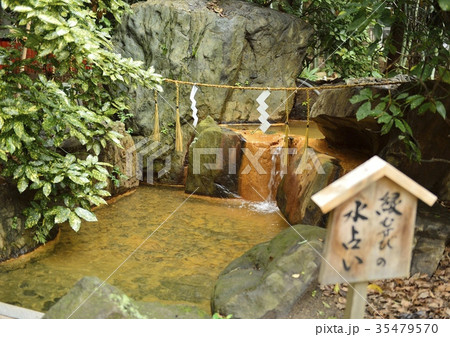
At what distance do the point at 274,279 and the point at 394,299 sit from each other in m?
1.09

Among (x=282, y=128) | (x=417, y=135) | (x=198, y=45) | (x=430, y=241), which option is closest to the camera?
(x=430, y=241)

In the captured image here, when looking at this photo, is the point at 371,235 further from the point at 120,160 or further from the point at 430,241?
the point at 120,160

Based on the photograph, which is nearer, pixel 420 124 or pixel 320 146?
pixel 420 124

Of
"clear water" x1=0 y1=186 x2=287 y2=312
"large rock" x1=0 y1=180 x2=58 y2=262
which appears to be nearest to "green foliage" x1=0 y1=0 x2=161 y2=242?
"large rock" x1=0 y1=180 x2=58 y2=262

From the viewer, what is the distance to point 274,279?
12.4 ft

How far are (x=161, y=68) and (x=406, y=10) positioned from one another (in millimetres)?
5724

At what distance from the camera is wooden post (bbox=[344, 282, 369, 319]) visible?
2.53 metres

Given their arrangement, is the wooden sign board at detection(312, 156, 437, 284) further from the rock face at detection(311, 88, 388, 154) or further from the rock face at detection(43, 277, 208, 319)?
the rock face at detection(311, 88, 388, 154)

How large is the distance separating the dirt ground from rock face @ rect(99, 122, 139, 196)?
15.5 ft

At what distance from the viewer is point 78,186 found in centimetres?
538

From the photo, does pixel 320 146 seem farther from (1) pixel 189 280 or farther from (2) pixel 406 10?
(1) pixel 189 280

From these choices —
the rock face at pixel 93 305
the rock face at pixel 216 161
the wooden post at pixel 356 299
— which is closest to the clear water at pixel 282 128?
the rock face at pixel 216 161

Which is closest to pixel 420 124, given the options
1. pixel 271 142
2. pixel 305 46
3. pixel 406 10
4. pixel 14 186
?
pixel 406 10

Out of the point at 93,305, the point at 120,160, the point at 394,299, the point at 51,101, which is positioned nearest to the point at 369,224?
the point at 394,299
